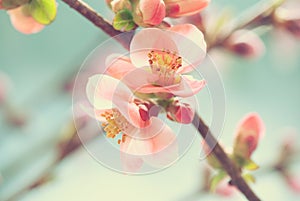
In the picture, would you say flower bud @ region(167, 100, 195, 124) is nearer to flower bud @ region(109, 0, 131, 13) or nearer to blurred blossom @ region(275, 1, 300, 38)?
flower bud @ region(109, 0, 131, 13)

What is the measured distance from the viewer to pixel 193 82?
57cm

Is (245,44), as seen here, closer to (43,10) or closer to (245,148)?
(245,148)

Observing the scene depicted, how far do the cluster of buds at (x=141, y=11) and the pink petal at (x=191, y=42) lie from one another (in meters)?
0.03

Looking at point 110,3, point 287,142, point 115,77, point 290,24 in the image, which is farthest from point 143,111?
point 287,142

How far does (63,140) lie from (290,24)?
47 centimetres

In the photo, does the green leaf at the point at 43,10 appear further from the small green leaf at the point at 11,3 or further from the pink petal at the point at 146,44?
the pink petal at the point at 146,44

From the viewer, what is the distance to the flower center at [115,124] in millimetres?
617

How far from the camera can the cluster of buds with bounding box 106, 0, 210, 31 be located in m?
0.61

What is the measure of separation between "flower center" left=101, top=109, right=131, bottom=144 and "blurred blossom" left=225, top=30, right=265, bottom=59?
385mm

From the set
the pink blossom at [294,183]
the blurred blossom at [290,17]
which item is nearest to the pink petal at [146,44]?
the blurred blossom at [290,17]

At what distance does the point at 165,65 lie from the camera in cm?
62

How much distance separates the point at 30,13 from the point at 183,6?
22 cm

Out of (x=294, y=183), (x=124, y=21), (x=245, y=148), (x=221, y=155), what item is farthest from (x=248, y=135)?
(x=294, y=183)

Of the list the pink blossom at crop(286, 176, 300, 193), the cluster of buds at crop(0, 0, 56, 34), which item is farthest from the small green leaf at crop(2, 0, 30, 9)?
the pink blossom at crop(286, 176, 300, 193)
